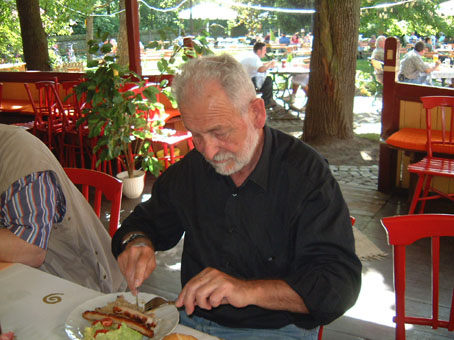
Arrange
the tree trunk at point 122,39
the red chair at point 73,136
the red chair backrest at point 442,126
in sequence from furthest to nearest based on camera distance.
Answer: the tree trunk at point 122,39 < the red chair at point 73,136 < the red chair backrest at point 442,126

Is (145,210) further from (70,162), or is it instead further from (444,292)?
(70,162)

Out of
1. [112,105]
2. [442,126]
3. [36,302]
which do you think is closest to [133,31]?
[112,105]

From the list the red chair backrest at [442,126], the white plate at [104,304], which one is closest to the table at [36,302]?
the white plate at [104,304]

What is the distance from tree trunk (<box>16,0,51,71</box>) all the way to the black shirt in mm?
8287

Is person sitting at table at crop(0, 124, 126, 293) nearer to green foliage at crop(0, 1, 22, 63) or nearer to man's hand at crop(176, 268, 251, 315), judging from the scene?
man's hand at crop(176, 268, 251, 315)

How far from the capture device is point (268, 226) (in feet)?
5.06

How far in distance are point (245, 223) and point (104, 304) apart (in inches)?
20.0

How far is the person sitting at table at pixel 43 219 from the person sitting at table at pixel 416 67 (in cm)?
860

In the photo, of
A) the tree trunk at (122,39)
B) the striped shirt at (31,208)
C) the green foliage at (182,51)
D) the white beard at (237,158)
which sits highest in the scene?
the tree trunk at (122,39)

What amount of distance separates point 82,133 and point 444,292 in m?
4.01

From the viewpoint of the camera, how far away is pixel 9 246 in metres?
1.62

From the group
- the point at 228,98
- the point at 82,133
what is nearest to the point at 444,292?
the point at 228,98

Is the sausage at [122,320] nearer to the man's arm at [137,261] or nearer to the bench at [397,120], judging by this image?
the man's arm at [137,261]

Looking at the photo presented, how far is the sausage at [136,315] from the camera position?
4.06 feet
